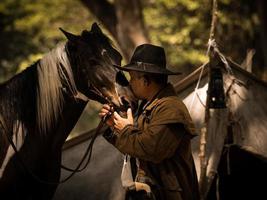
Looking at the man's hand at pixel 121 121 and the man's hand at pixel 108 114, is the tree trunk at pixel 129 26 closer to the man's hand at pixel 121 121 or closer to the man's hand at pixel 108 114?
the man's hand at pixel 108 114

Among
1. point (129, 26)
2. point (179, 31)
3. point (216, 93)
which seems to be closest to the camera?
point (216, 93)

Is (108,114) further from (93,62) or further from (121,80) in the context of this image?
(93,62)

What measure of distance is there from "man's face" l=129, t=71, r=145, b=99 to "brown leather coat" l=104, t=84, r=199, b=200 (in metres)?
0.10

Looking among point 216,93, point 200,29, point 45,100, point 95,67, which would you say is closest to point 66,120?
point 45,100

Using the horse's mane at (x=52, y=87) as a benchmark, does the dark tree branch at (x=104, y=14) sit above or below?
above

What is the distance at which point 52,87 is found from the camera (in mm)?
3822

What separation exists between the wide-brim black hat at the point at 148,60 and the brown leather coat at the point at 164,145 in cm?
16

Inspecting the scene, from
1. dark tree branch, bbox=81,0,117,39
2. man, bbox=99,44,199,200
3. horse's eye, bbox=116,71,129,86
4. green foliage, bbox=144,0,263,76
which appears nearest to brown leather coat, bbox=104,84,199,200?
man, bbox=99,44,199,200

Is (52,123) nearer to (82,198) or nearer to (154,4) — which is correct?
(82,198)

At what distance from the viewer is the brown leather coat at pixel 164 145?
303 cm

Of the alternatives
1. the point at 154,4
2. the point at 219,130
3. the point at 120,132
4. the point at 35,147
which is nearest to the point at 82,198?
the point at 35,147

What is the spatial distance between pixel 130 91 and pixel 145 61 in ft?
1.36

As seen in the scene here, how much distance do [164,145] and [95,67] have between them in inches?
39.3

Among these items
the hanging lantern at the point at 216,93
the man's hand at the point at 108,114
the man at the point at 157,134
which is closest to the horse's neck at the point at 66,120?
the man's hand at the point at 108,114
